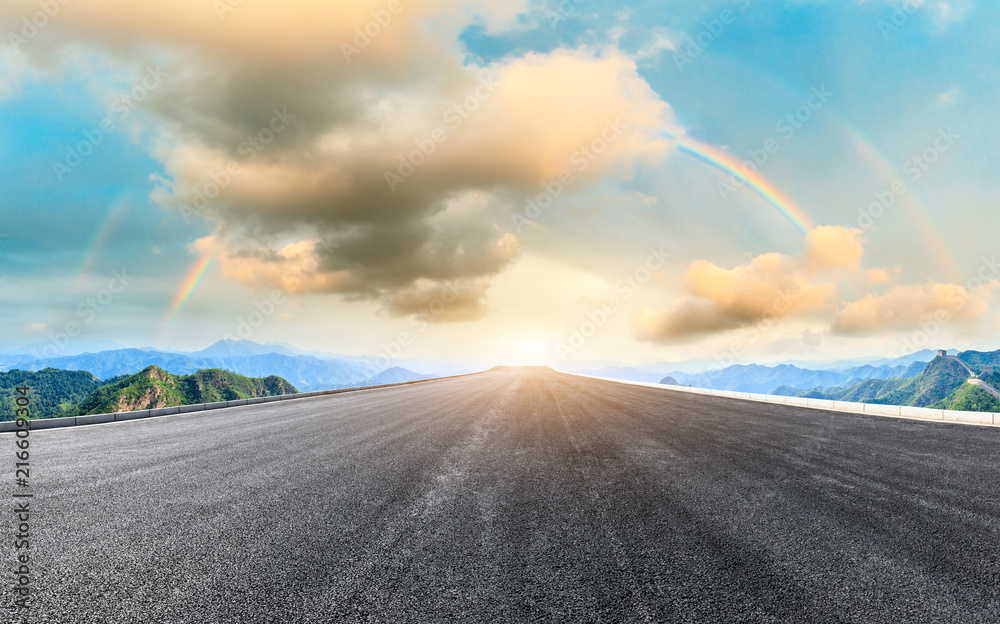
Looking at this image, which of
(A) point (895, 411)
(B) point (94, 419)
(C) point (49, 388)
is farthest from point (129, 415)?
(C) point (49, 388)

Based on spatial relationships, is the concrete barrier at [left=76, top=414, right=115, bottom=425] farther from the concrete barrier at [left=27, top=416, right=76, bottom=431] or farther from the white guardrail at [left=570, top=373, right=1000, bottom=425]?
the white guardrail at [left=570, top=373, right=1000, bottom=425]

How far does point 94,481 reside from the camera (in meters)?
6.54

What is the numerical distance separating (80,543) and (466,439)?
6.99 metres

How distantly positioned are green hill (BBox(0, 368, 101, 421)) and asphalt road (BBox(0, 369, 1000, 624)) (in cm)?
15089

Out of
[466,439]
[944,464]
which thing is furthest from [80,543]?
[944,464]

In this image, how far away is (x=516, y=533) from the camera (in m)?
4.35

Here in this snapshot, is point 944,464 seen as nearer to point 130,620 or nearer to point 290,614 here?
point 290,614

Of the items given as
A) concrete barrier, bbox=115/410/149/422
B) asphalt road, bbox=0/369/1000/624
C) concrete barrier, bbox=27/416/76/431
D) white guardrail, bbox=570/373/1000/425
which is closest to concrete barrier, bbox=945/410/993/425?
white guardrail, bbox=570/373/1000/425

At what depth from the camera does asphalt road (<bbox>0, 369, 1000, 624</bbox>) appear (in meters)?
3.04

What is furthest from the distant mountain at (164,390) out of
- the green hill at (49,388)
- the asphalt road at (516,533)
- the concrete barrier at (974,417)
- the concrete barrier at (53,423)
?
the concrete barrier at (974,417)

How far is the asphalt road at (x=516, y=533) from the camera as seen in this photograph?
3.04 metres

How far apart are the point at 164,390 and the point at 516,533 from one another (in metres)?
121

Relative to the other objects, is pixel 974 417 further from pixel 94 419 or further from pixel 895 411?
pixel 94 419

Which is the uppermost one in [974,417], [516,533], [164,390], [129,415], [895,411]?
[129,415]
